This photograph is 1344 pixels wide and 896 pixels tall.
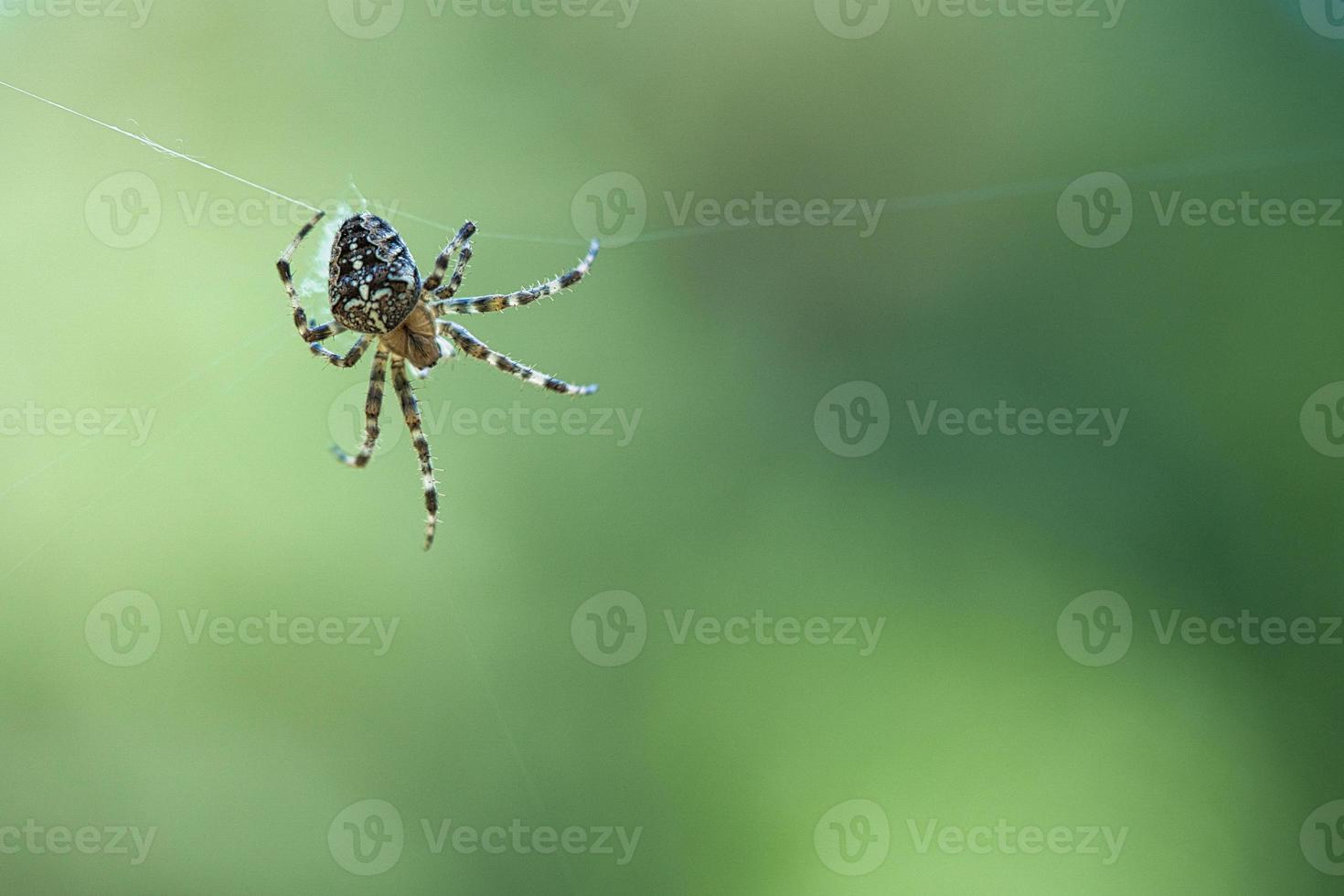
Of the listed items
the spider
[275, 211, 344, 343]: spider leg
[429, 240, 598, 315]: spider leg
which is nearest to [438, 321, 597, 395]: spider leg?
the spider

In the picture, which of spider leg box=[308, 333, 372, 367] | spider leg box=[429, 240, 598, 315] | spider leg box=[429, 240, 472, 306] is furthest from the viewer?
spider leg box=[429, 240, 598, 315]

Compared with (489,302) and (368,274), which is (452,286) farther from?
(368,274)

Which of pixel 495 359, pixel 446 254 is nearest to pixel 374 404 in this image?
pixel 495 359

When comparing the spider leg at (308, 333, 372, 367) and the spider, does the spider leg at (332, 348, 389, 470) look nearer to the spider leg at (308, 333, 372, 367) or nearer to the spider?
the spider

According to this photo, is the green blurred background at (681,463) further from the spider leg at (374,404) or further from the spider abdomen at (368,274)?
the spider abdomen at (368,274)

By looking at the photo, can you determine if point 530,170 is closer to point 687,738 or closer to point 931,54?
point 931,54

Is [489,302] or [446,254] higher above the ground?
[489,302]

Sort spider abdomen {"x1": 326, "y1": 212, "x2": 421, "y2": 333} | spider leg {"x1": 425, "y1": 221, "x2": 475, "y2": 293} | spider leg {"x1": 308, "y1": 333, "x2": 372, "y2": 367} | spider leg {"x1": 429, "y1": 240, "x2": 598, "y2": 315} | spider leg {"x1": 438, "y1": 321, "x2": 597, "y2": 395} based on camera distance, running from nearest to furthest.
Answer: spider abdomen {"x1": 326, "y1": 212, "x2": 421, "y2": 333} < spider leg {"x1": 425, "y1": 221, "x2": 475, "y2": 293} < spider leg {"x1": 308, "y1": 333, "x2": 372, "y2": 367} < spider leg {"x1": 429, "y1": 240, "x2": 598, "y2": 315} < spider leg {"x1": 438, "y1": 321, "x2": 597, "y2": 395}
